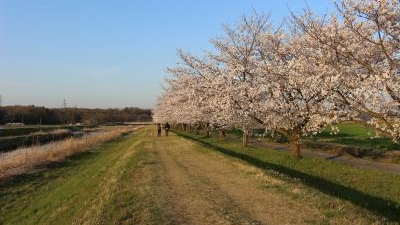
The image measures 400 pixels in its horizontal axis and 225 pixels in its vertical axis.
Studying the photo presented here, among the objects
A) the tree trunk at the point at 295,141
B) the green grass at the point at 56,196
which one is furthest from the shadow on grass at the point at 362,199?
the green grass at the point at 56,196

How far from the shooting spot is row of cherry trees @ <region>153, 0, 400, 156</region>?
12.0m

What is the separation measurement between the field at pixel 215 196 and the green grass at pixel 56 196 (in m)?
0.05

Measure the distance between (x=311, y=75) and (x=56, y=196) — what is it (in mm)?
12294

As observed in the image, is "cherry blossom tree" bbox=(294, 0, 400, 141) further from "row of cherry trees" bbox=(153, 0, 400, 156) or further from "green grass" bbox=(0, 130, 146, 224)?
"green grass" bbox=(0, 130, 146, 224)

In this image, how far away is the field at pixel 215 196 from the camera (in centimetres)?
957

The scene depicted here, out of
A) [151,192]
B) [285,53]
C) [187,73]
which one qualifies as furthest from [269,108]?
[151,192]

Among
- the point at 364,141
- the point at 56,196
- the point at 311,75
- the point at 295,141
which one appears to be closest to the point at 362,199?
the point at 311,75

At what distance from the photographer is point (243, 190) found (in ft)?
41.1

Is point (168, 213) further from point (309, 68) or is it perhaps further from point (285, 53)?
point (285, 53)

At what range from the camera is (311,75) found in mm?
14961

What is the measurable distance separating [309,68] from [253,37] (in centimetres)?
1027

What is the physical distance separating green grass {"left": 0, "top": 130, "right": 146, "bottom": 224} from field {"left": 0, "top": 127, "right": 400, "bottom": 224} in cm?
5

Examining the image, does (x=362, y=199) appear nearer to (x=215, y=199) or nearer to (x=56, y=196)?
(x=215, y=199)

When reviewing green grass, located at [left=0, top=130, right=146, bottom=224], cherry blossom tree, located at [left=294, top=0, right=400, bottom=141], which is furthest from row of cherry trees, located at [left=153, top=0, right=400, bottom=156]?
green grass, located at [left=0, top=130, right=146, bottom=224]
